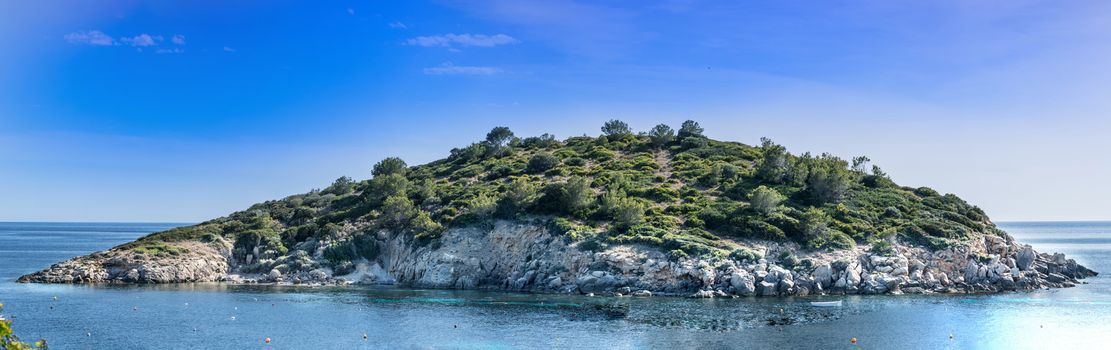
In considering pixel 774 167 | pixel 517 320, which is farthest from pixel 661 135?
pixel 517 320

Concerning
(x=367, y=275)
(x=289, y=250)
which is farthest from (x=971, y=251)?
(x=289, y=250)

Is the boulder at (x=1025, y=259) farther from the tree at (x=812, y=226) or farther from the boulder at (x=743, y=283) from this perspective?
the boulder at (x=743, y=283)

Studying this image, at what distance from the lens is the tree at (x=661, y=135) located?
126 metres

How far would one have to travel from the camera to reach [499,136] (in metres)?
134

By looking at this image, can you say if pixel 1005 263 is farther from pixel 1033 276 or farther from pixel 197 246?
pixel 197 246

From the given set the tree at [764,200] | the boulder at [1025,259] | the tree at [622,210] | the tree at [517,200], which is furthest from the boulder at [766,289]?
the boulder at [1025,259]

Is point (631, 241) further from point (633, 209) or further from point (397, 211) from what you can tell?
point (397, 211)

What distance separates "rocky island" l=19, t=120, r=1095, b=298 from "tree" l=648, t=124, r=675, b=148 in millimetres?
19941

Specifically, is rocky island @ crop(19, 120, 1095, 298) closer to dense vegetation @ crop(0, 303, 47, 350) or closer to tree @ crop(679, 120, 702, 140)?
tree @ crop(679, 120, 702, 140)

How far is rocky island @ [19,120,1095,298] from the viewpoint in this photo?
7138 centimetres

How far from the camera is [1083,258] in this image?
4695 inches

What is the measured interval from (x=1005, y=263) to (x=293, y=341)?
67118 millimetres

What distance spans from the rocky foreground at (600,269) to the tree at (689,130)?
52.2 metres

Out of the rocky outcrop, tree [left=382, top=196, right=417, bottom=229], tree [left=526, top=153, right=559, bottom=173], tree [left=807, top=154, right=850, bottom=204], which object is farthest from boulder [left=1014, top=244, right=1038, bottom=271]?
the rocky outcrop
